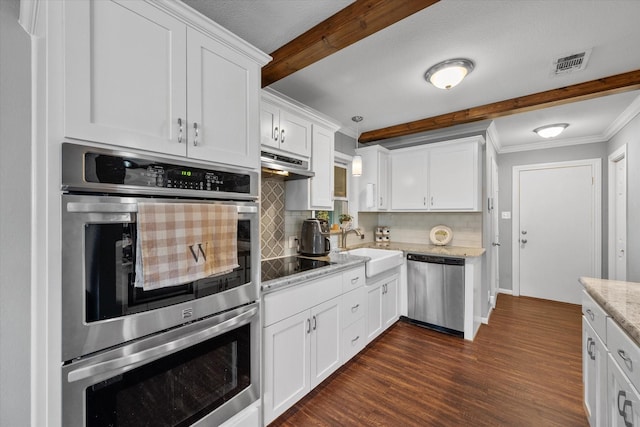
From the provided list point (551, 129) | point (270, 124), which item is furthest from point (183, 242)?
point (551, 129)

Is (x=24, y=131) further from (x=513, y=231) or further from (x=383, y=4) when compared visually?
(x=513, y=231)

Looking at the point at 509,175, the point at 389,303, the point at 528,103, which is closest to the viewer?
the point at 528,103

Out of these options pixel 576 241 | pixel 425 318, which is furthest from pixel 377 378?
pixel 576 241

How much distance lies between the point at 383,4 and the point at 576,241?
456 centimetres

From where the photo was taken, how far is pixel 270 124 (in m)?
1.94

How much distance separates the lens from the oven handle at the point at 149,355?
87 cm

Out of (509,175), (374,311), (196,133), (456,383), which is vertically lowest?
(456,383)

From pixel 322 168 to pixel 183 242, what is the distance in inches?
64.3

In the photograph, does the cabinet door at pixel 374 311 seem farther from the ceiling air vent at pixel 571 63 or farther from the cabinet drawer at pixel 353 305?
the ceiling air vent at pixel 571 63

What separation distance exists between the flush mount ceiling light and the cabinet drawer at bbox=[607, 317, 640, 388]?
5.73 ft

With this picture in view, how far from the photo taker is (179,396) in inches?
44.4

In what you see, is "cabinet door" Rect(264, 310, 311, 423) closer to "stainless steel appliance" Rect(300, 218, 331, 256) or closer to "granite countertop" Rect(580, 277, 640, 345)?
"stainless steel appliance" Rect(300, 218, 331, 256)

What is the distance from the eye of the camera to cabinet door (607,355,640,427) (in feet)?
3.15

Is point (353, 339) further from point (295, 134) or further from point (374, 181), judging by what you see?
point (374, 181)
